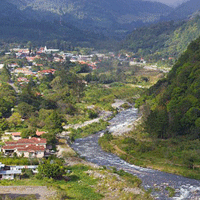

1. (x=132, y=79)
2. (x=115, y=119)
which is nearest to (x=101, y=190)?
(x=115, y=119)

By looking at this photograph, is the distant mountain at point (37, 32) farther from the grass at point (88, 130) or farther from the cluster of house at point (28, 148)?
the cluster of house at point (28, 148)

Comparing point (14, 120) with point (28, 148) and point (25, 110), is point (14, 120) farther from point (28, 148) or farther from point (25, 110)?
point (28, 148)

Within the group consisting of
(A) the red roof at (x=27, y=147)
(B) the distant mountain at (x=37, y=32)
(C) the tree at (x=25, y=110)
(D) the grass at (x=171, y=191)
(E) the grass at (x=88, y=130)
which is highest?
(B) the distant mountain at (x=37, y=32)

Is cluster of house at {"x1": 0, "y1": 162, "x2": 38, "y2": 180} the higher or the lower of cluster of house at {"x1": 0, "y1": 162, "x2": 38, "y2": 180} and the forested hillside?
the lower

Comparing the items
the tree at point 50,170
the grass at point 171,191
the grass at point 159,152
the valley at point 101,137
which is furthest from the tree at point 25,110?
the grass at point 171,191

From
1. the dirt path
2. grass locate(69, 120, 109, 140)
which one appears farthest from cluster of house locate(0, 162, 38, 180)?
grass locate(69, 120, 109, 140)

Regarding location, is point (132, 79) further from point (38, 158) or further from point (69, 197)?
point (69, 197)

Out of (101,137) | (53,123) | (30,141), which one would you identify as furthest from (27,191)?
(53,123)

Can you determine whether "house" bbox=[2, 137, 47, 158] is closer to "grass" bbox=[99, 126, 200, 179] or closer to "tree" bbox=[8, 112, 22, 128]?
"grass" bbox=[99, 126, 200, 179]
